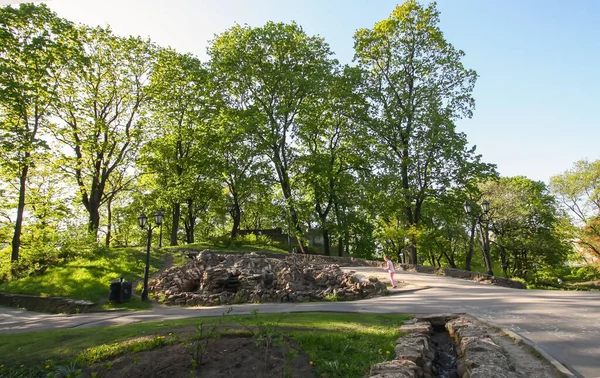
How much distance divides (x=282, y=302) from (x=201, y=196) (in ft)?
66.3

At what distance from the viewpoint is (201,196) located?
109 feet

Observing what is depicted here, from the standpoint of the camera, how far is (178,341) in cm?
698

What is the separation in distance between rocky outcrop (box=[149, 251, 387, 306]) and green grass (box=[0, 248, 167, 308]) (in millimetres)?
2060

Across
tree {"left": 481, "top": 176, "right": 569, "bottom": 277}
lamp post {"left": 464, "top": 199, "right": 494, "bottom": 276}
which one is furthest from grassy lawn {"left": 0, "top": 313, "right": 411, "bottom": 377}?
tree {"left": 481, "top": 176, "right": 569, "bottom": 277}

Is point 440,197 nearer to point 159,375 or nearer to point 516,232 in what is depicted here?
point 516,232

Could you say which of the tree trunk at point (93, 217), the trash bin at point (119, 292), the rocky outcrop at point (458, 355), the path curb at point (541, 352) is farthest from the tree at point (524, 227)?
the tree trunk at point (93, 217)

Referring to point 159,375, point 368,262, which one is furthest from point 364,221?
point 159,375

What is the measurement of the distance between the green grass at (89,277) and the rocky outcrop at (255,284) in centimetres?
206

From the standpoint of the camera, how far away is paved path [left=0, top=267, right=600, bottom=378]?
6508mm

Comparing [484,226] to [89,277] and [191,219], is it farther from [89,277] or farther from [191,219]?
[89,277]

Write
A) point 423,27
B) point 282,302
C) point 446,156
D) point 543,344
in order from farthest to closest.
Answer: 1. point 423,27
2. point 446,156
3. point 282,302
4. point 543,344

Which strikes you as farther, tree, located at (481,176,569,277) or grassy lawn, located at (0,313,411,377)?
tree, located at (481,176,569,277)

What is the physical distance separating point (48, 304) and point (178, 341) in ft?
43.5

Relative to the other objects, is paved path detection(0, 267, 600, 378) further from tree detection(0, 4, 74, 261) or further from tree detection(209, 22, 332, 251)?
tree detection(209, 22, 332, 251)
